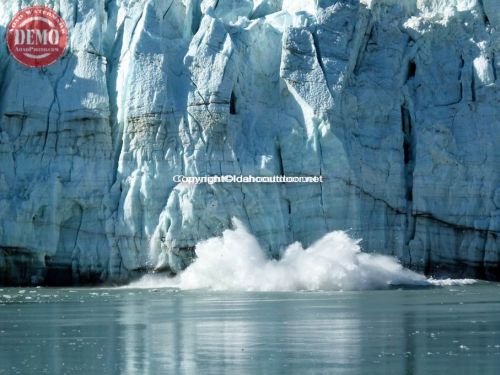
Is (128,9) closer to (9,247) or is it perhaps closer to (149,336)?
(9,247)

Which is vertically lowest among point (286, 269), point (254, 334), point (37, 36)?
point (254, 334)

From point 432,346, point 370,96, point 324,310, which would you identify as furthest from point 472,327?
point 370,96

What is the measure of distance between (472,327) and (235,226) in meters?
9.71

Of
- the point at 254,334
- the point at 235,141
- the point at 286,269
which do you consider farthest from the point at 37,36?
the point at 254,334

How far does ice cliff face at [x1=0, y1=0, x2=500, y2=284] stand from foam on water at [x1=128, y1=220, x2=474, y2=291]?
0.41 metres

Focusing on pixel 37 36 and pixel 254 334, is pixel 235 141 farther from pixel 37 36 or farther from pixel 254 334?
pixel 254 334

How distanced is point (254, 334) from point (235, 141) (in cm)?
1051

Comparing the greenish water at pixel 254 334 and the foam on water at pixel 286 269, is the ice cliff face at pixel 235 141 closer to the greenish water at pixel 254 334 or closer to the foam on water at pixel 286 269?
the foam on water at pixel 286 269

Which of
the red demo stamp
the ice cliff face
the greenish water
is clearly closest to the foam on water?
the ice cliff face

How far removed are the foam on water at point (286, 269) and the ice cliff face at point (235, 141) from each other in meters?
0.41

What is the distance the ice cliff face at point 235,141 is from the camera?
22.5 metres

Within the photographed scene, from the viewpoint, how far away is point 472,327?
13.1 m

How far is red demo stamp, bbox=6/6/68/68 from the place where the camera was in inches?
934

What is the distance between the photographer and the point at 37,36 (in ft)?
78.7
